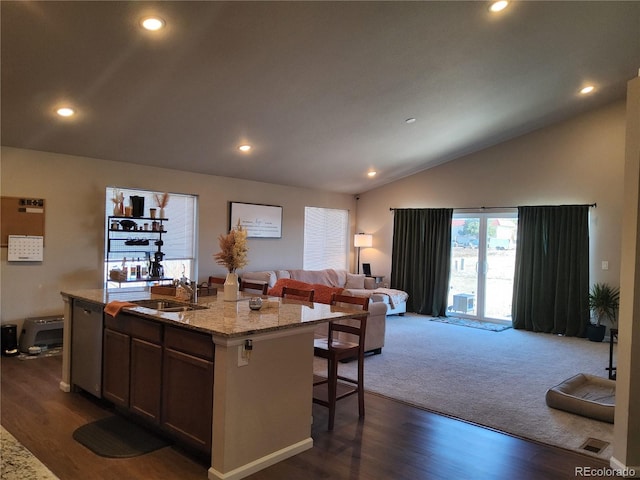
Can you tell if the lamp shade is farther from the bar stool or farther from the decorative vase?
the decorative vase

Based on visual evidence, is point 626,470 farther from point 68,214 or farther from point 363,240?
point 363,240

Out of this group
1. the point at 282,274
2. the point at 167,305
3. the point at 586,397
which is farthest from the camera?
the point at 282,274

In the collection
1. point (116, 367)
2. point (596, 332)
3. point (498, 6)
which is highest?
point (498, 6)

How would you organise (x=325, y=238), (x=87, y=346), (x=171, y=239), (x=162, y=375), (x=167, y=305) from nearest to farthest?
1. (x=162, y=375)
2. (x=167, y=305)
3. (x=87, y=346)
4. (x=171, y=239)
5. (x=325, y=238)

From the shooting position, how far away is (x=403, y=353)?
19.0ft

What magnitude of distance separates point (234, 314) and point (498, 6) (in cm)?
338

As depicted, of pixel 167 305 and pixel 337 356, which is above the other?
pixel 167 305

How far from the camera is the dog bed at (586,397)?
374 centimetres

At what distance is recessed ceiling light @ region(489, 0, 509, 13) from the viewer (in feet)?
12.6

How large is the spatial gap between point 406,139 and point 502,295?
11.0ft

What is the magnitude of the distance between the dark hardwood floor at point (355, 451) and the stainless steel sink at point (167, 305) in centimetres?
92

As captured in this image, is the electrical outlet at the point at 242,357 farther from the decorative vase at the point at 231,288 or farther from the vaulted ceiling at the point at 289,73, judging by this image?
the vaulted ceiling at the point at 289,73

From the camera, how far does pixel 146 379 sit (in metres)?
3.26

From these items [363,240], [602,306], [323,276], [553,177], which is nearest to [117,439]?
[323,276]
